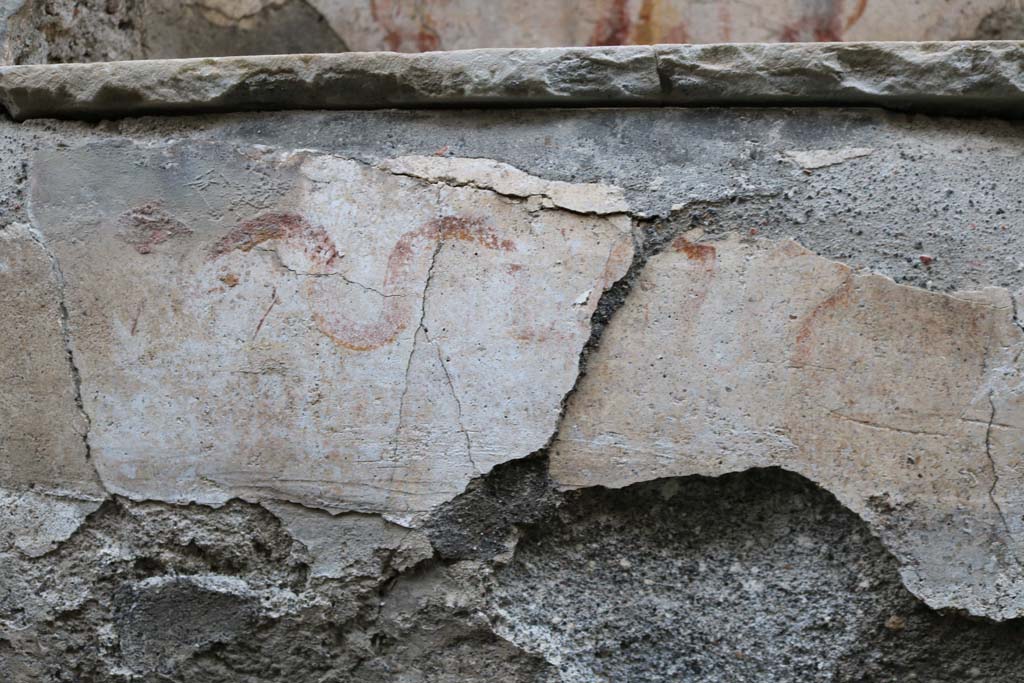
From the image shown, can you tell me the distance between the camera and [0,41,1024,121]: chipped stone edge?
139 cm

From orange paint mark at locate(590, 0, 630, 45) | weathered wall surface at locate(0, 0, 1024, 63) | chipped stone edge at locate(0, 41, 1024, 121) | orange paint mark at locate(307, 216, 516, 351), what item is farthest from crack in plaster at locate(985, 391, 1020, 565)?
orange paint mark at locate(590, 0, 630, 45)

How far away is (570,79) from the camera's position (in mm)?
1430

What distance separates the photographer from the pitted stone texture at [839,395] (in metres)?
1.35

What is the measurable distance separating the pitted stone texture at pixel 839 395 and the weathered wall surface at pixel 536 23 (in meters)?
0.94

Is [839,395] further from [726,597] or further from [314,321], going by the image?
[314,321]

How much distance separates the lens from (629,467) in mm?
1395

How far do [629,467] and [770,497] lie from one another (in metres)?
0.19

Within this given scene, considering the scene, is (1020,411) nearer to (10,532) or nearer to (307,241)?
(307,241)

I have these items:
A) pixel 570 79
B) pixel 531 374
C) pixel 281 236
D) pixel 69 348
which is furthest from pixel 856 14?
pixel 69 348

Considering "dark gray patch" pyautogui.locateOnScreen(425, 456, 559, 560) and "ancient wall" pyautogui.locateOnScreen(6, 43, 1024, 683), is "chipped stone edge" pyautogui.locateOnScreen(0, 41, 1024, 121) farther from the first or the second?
"dark gray patch" pyautogui.locateOnScreen(425, 456, 559, 560)

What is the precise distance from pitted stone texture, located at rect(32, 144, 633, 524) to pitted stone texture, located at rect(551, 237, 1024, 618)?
9 cm

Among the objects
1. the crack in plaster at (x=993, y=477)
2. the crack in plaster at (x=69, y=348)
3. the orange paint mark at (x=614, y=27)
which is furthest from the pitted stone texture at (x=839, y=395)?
the orange paint mark at (x=614, y=27)

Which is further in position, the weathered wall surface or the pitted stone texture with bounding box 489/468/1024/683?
the weathered wall surface

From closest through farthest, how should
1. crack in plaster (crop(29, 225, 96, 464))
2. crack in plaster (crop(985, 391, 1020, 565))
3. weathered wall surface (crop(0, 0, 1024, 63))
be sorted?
1. crack in plaster (crop(985, 391, 1020, 565))
2. crack in plaster (crop(29, 225, 96, 464))
3. weathered wall surface (crop(0, 0, 1024, 63))
